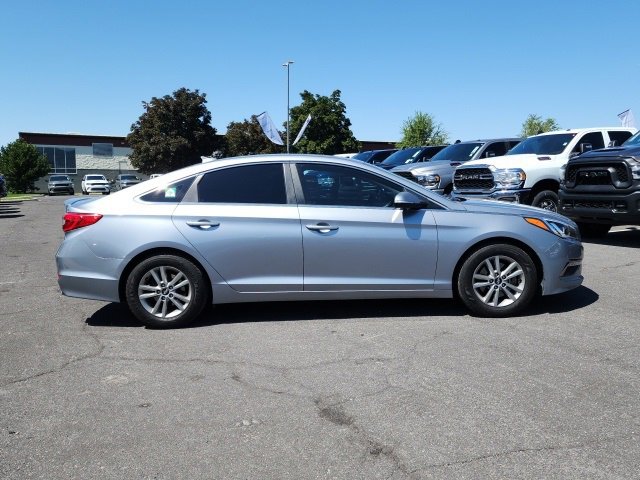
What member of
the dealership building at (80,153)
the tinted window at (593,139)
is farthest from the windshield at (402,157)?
the dealership building at (80,153)

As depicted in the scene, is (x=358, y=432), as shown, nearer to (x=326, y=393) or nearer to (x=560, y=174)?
(x=326, y=393)

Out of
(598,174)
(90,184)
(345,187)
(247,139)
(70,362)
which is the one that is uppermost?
(247,139)

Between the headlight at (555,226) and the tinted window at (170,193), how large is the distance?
131 inches

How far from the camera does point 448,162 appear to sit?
14625 mm

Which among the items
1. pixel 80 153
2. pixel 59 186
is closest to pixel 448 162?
pixel 59 186

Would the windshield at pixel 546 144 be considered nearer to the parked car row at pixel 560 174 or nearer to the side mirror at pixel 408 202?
the parked car row at pixel 560 174

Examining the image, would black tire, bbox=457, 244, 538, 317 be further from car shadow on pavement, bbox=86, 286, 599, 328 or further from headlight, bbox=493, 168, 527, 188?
headlight, bbox=493, 168, 527, 188

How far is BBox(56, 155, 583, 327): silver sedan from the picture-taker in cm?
549

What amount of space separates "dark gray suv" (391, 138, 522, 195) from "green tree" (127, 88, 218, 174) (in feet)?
145

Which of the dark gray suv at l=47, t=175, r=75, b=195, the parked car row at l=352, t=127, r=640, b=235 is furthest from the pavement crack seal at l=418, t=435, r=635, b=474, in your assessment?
the dark gray suv at l=47, t=175, r=75, b=195

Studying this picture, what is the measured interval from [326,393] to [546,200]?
378 inches

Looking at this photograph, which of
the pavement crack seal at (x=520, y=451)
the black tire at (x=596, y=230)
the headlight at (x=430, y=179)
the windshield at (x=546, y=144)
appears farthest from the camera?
the headlight at (x=430, y=179)

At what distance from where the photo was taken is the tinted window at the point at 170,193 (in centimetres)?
564

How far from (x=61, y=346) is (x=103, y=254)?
90 centimetres
